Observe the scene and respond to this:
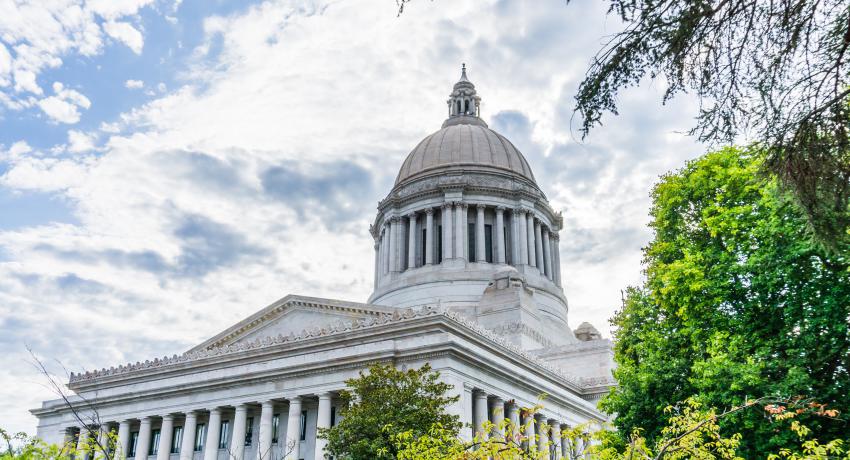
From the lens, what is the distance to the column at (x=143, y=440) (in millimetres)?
41281

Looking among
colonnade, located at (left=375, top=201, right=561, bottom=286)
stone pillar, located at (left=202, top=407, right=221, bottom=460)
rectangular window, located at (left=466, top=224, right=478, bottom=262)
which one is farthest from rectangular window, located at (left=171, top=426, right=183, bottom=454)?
rectangular window, located at (left=466, top=224, right=478, bottom=262)

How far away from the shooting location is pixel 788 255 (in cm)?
2248

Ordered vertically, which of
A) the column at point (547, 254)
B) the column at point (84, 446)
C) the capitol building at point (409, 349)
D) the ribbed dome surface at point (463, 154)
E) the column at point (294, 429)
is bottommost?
the column at point (84, 446)

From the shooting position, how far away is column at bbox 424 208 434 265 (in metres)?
60.5

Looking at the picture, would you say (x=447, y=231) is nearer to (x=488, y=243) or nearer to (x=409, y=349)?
(x=488, y=243)

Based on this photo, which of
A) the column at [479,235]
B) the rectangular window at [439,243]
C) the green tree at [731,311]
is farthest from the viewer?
the rectangular window at [439,243]

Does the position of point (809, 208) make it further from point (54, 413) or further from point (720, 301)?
point (54, 413)

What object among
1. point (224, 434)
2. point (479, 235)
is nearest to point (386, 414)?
point (224, 434)

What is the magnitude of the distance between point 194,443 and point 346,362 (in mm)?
10902

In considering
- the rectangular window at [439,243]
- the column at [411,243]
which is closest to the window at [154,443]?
the column at [411,243]

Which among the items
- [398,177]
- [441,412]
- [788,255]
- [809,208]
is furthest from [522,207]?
[809,208]

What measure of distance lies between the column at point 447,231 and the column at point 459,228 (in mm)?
490

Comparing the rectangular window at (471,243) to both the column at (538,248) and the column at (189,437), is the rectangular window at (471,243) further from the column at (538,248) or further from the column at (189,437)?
the column at (189,437)

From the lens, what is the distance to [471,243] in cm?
6134
